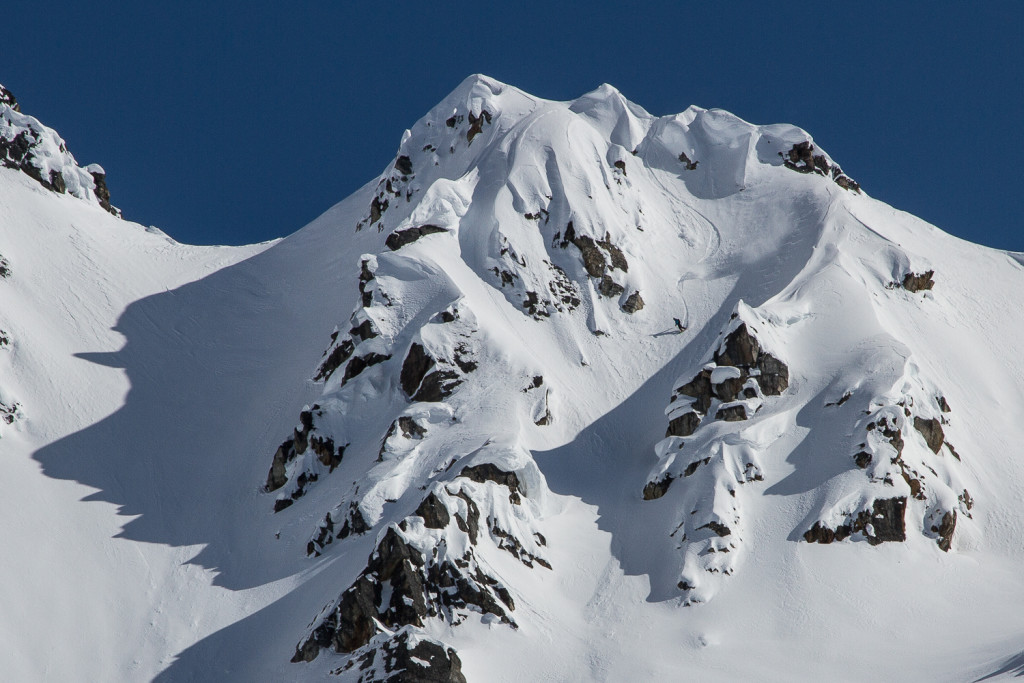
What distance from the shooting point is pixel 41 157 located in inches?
3386

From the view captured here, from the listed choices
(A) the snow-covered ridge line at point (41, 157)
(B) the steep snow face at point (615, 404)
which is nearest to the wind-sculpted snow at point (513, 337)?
(B) the steep snow face at point (615, 404)

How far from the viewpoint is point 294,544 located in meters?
52.5

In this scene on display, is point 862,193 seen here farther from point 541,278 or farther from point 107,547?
point 107,547

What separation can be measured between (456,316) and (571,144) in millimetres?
22543

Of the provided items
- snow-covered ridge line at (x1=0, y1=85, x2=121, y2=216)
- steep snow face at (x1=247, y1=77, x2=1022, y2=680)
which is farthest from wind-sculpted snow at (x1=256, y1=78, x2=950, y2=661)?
snow-covered ridge line at (x1=0, y1=85, x2=121, y2=216)

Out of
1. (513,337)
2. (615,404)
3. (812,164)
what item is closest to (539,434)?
(615,404)

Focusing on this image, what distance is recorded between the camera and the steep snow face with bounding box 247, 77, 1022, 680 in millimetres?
47750

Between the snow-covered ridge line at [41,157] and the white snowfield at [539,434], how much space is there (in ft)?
8.94

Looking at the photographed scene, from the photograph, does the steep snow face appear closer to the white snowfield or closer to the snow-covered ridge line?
the white snowfield

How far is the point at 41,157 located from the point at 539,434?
50.6 meters

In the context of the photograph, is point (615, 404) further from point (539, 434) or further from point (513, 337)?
point (513, 337)

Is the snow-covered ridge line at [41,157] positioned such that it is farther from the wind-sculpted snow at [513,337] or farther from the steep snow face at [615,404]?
the steep snow face at [615,404]

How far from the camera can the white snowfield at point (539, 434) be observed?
46.8m

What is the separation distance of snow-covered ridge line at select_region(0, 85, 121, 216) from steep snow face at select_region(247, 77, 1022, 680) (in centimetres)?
2416
